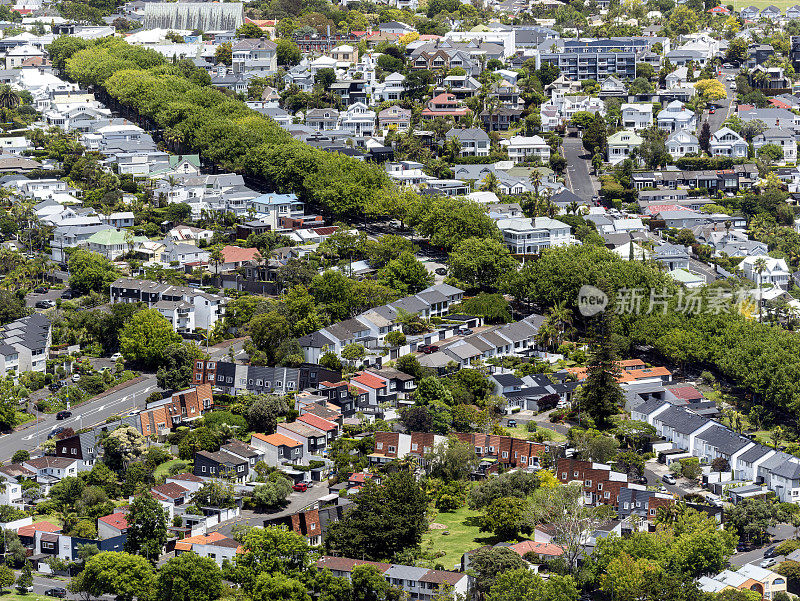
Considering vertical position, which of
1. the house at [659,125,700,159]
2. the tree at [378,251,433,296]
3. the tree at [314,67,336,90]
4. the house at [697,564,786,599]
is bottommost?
the house at [697,564,786,599]

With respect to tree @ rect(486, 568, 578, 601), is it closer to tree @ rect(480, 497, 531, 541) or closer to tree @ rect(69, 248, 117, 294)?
tree @ rect(480, 497, 531, 541)

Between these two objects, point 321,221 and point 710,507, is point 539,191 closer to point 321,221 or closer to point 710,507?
point 321,221

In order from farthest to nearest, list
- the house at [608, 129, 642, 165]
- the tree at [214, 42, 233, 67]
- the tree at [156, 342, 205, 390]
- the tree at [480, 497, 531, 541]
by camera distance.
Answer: the tree at [214, 42, 233, 67] < the house at [608, 129, 642, 165] < the tree at [156, 342, 205, 390] < the tree at [480, 497, 531, 541]

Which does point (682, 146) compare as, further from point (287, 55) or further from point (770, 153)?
point (287, 55)

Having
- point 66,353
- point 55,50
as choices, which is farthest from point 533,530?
point 55,50

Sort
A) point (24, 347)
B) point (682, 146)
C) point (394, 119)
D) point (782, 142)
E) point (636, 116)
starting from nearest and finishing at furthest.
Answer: point (24, 347) < point (682, 146) < point (782, 142) < point (636, 116) < point (394, 119)

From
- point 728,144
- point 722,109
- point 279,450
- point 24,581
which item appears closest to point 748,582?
point 279,450

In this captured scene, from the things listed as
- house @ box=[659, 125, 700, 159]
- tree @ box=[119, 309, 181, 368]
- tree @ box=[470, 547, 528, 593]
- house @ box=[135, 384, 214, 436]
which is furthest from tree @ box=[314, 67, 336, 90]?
tree @ box=[470, 547, 528, 593]
